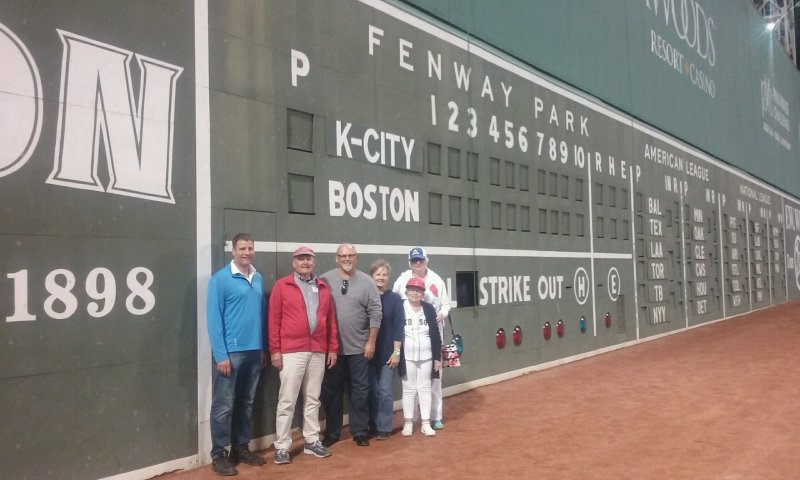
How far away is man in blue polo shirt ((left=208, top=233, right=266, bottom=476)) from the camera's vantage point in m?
4.91

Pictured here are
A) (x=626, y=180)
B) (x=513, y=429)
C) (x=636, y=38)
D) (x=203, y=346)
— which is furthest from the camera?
(x=636, y=38)

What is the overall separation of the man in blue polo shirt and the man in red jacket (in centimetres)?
15

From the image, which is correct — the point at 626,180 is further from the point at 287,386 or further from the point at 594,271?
the point at 287,386

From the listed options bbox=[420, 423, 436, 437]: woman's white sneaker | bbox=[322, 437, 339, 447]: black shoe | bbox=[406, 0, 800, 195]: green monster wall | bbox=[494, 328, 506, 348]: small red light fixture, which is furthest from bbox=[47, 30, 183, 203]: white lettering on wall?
bbox=[494, 328, 506, 348]: small red light fixture

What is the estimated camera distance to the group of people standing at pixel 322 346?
196 inches

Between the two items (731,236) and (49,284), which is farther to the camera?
(731,236)

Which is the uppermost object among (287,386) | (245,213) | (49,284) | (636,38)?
(636,38)

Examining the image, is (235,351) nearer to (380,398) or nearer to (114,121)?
(380,398)

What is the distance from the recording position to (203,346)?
203 inches

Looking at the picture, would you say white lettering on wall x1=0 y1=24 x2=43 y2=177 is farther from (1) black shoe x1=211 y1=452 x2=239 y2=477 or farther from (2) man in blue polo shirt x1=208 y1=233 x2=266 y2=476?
(1) black shoe x1=211 y1=452 x2=239 y2=477

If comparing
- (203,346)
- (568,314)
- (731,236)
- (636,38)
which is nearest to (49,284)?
(203,346)

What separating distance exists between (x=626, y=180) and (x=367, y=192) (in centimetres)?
753

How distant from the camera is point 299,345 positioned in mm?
5281

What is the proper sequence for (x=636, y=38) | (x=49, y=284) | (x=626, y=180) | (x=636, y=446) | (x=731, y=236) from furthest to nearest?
(x=731, y=236), (x=636, y=38), (x=626, y=180), (x=636, y=446), (x=49, y=284)
